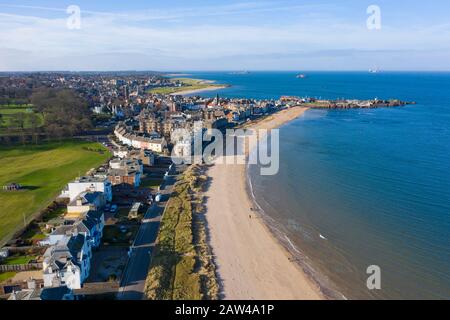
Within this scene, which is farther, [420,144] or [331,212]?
[420,144]

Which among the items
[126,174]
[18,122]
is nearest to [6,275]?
[126,174]

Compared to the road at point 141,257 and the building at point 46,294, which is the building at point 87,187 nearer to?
the road at point 141,257

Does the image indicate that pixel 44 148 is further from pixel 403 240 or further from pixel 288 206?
→ pixel 403 240

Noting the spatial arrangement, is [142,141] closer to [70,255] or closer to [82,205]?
[82,205]

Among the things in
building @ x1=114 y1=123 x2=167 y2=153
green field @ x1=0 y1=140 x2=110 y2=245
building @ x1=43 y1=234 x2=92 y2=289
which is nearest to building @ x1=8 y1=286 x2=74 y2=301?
building @ x1=43 y1=234 x2=92 y2=289

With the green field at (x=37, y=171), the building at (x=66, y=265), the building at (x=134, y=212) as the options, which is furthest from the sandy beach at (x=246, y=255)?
the green field at (x=37, y=171)
